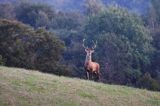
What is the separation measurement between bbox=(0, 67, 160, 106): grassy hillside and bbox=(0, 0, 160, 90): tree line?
737 inches

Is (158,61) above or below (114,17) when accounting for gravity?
below

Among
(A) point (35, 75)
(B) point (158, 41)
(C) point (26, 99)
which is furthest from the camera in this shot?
(B) point (158, 41)

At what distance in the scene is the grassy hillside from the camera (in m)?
21.4

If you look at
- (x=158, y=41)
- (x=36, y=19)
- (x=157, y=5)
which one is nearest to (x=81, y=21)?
(x=36, y=19)

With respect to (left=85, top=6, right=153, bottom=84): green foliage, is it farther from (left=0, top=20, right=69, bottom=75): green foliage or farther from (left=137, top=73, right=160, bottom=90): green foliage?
(left=0, top=20, right=69, bottom=75): green foliage

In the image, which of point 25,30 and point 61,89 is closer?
point 61,89

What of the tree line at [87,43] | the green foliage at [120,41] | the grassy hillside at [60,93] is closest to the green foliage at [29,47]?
the tree line at [87,43]

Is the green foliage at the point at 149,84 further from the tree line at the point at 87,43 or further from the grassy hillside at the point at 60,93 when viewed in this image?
the grassy hillside at the point at 60,93

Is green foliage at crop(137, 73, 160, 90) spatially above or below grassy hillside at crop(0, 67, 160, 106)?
below

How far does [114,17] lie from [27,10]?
22.4 m

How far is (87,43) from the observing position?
69.7 m

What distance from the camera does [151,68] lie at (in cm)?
6544

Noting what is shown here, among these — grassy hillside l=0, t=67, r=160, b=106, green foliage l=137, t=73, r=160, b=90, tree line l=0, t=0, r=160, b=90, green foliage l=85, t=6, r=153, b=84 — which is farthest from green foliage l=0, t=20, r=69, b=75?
grassy hillside l=0, t=67, r=160, b=106

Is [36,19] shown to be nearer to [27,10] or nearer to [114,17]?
[27,10]
